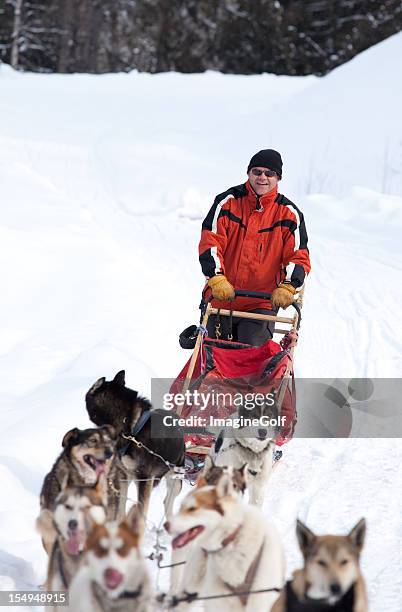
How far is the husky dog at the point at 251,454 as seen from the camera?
183 inches

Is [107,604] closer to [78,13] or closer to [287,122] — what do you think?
[287,122]

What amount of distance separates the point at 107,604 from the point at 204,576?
606 mm

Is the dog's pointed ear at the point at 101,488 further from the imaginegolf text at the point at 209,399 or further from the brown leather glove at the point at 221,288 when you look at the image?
the brown leather glove at the point at 221,288

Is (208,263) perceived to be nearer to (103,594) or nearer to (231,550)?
(231,550)

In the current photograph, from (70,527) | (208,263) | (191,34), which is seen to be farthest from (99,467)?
(191,34)

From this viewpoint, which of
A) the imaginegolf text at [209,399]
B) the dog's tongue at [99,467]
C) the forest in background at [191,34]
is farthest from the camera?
the forest in background at [191,34]

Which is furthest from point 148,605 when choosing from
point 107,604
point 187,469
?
point 187,469

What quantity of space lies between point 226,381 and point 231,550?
237cm

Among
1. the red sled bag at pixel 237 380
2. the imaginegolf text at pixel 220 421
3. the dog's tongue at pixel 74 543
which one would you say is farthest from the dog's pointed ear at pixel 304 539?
the red sled bag at pixel 237 380

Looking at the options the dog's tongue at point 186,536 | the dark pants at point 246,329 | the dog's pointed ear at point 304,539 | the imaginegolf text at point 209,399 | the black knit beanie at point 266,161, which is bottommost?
the dog's tongue at point 186,536

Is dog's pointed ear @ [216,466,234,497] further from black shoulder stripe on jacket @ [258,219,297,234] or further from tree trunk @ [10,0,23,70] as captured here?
tree trunk @ [10,0,23,70]

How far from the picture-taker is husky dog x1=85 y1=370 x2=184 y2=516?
171 inches

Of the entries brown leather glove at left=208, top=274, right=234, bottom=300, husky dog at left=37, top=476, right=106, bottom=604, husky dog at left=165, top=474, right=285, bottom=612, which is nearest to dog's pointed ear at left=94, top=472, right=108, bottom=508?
husky dog at left=37, top=476, right=106, bottom=604

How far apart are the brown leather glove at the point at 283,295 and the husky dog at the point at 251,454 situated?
0.96m
